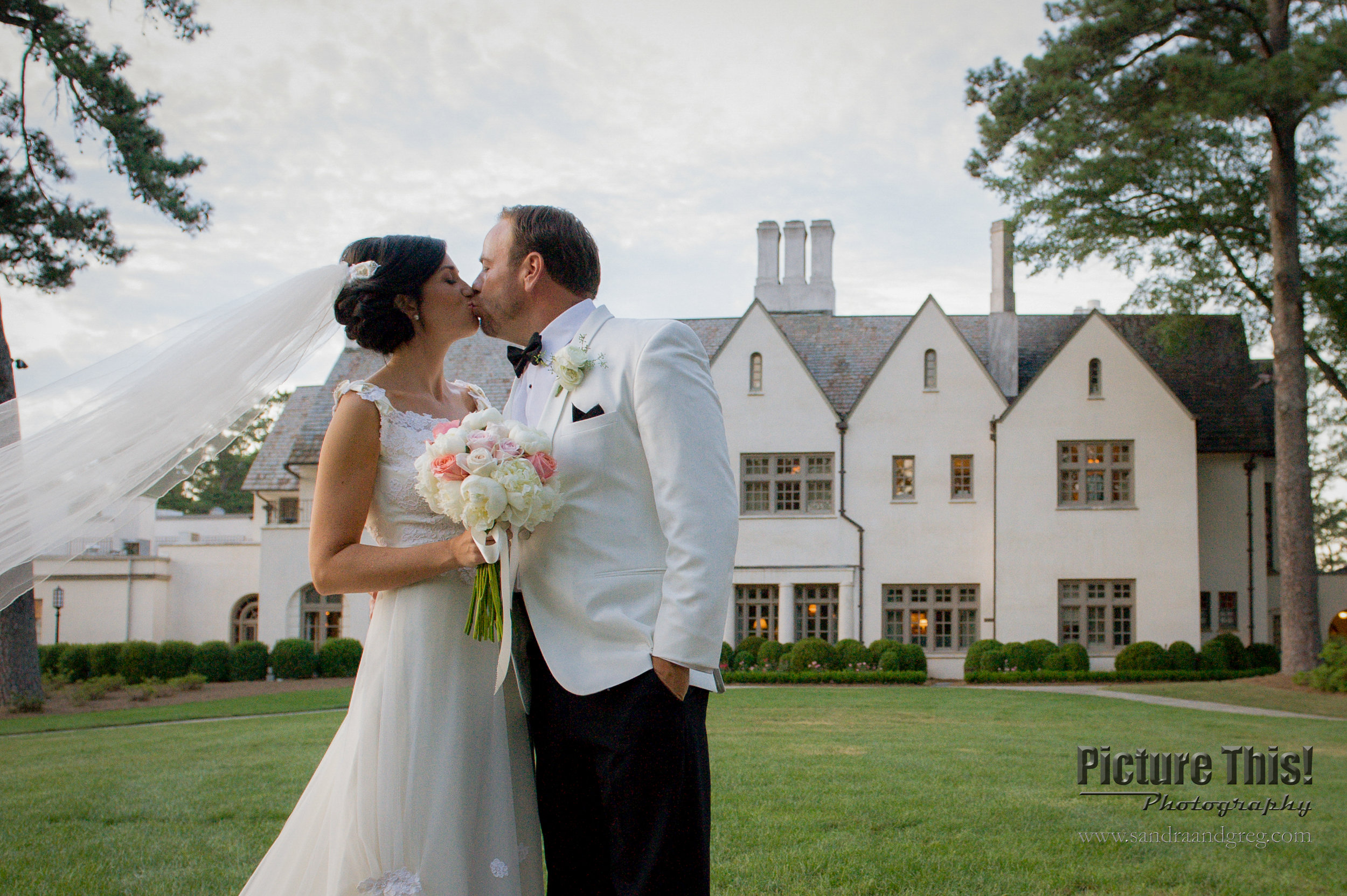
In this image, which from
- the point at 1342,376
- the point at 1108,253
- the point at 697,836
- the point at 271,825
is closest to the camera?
the point at 697,836

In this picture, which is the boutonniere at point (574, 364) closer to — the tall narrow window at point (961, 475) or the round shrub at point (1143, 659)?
the round shrub at point (1143, 659)

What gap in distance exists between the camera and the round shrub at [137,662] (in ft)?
84.0

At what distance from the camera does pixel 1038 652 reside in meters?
24.8

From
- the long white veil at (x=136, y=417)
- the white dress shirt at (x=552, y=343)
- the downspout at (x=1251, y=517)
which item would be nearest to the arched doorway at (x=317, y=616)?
the downspout at (x=1251, y=517)

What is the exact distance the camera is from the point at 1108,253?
25.0m

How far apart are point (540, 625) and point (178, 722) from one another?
1510 cm

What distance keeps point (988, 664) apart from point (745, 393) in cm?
936

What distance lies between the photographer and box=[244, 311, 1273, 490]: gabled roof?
28.7 meters

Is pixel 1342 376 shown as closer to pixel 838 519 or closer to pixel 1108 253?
pixel 1108 253

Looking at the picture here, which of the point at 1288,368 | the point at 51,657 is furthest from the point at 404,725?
the point at 51,657

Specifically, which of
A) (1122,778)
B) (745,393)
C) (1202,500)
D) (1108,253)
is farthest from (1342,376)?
(1122,778)

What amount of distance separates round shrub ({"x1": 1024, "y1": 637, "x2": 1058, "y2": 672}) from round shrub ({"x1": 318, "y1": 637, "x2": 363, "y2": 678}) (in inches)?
660

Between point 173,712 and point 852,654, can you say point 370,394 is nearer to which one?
point 173,712

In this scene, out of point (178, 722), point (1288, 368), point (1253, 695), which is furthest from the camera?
point (1288, 368)
